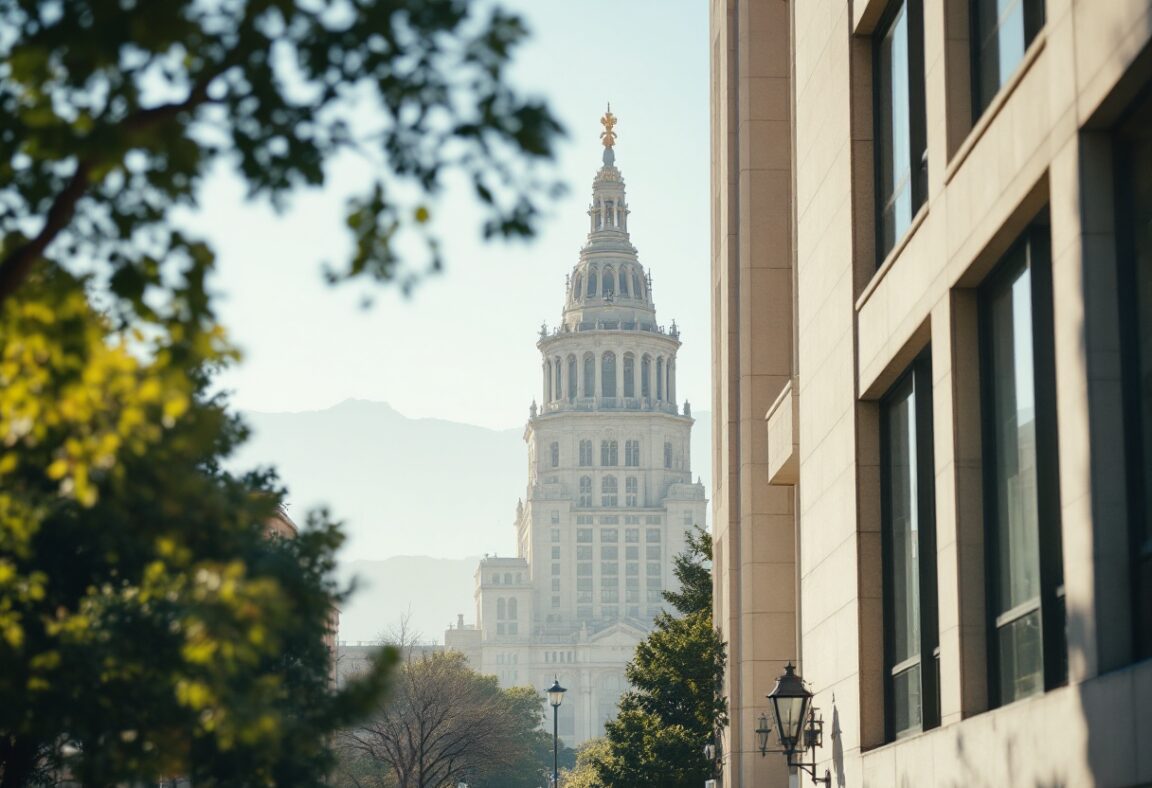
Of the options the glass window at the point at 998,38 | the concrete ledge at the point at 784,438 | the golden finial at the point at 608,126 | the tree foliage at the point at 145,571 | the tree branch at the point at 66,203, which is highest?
the golden finial at the point at 608,126

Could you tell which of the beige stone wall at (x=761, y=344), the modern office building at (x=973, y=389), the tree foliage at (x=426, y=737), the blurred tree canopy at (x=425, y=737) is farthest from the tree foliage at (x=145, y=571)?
the tree foliage at (x=426, y=737)

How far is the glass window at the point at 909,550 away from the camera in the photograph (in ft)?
70.7

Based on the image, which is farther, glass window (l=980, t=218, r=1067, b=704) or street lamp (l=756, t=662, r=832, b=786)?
street lamp (l=756, t=662, r=832, b=786)

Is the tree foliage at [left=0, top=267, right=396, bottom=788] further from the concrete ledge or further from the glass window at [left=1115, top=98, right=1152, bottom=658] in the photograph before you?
the concrete ledge

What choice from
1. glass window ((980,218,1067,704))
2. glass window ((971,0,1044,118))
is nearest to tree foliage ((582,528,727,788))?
glass window ((980,218,1067,704))

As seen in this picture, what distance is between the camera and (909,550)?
2281 centimetres

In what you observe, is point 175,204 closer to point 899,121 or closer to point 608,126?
point 899,121

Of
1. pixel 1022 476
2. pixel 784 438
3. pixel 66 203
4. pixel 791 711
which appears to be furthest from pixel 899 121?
pixel 66 203

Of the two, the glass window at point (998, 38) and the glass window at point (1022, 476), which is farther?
the glass window at point (998, 38)

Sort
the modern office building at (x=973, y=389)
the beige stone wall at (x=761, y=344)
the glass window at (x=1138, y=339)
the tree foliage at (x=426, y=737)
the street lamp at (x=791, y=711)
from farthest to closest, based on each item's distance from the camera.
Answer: the tree foliage at (x=426, y=737)
the beige stone wall at (x=761, y=344)
the street lamp at (x=791, y=711)
the modern office building at (x=973, y=389)
the glass window at (x=1138, y=339)

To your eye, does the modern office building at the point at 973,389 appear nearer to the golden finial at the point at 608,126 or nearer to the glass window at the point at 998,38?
the glass window at the point at 998,38

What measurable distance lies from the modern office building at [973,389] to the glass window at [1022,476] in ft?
0.11

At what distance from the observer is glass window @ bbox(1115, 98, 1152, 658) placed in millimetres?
14125

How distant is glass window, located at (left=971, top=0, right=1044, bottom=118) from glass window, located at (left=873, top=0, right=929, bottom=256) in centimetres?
237
